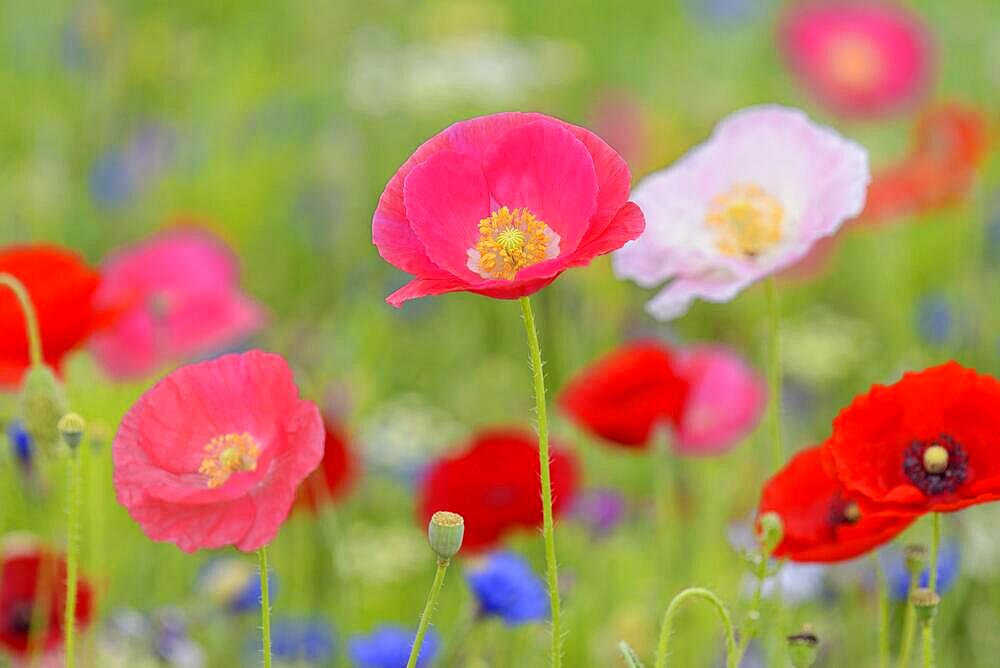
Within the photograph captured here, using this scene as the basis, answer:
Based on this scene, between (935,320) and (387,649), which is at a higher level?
(935,320)

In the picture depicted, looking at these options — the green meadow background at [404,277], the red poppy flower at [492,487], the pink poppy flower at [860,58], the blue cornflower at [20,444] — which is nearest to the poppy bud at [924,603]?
the green meadow background at [404,277]

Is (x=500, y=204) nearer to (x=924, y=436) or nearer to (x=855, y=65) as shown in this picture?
(x=924, y=436)

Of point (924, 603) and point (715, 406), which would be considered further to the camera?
point (715, 406)

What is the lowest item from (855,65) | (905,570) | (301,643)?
(301,643)

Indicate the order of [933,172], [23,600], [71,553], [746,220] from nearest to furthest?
[71,553] → [746,220] → [23,600] → [933,172]

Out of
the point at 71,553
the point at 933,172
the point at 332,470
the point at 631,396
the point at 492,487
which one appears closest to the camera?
the point at 71,553

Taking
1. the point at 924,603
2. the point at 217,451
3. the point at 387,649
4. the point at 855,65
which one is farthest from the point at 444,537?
the point at 855,65
